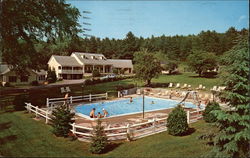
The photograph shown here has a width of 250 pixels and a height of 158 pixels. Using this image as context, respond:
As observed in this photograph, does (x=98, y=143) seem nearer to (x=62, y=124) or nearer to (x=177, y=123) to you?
(x=62, y=124)

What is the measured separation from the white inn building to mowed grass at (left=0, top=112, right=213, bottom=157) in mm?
39148

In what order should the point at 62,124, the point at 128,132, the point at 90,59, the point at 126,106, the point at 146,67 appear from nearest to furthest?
the point at 128,132 → the point at 62,124 → the point at 126,106 → the point at 146,67 → the point at 90,59

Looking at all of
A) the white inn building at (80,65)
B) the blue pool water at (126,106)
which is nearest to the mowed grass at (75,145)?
the blue pool water at (126,106)

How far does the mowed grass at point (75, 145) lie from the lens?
33.8ft

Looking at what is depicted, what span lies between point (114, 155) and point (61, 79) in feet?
143

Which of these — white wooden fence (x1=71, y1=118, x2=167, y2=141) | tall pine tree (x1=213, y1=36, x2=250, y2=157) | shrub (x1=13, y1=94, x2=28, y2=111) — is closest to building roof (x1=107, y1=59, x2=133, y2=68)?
shrub (x1=13, y1=94, x2=28, y2=111)

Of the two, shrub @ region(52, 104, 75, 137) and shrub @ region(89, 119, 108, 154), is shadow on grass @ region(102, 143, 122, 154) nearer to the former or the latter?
shrub @ region(89, 119, 108, 154)

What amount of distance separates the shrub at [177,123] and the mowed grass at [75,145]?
1.32ft

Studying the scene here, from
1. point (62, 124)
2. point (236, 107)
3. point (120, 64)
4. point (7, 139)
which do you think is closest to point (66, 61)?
point (120, 64)

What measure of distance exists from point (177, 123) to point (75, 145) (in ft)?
20.6

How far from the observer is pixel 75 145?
1184 centimetres

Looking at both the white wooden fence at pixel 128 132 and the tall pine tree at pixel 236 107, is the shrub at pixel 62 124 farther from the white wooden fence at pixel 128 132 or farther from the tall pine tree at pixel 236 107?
the tall pine tree at pixel 236 107

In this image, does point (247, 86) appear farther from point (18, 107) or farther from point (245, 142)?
point (18, 107)

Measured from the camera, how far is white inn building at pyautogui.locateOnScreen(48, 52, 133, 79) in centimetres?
5409
